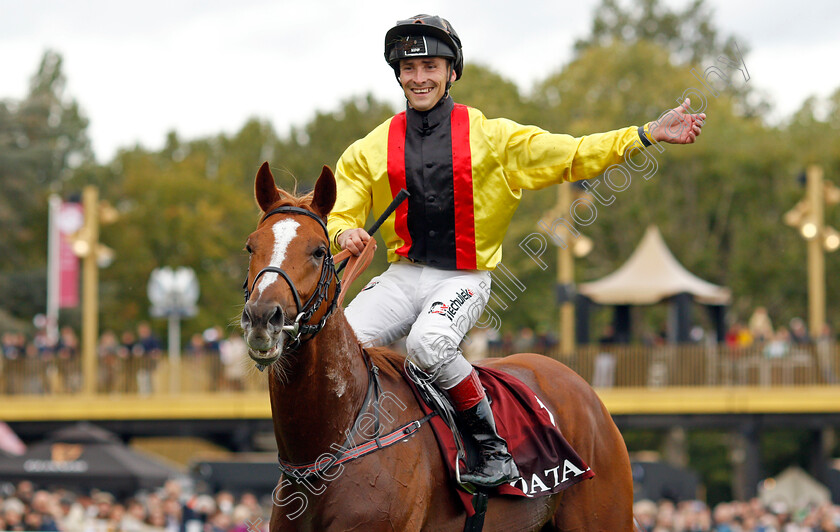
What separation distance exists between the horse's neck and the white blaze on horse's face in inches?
13.3

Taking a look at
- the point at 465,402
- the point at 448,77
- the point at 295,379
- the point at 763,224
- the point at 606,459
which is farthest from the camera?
the point at 763,224

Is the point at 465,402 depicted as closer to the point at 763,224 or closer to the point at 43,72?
the point at 763,224

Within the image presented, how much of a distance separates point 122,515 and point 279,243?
9598 millimetres

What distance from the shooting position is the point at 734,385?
70.6 feet

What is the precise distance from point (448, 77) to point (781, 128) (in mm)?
36551

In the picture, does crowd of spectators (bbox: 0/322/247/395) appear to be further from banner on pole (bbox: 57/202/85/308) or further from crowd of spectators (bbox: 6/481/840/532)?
crowd of spectators (bbox: 6/481/840/532)

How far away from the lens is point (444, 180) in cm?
500

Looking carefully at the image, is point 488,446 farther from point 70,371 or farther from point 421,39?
point 70,371

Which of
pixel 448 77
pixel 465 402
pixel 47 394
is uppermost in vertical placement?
pixel 448 77

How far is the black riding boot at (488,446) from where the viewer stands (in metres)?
4.84

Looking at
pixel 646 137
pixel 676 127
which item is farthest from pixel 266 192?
pixel 676 127

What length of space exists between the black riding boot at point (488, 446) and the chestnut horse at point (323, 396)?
0.15 meters

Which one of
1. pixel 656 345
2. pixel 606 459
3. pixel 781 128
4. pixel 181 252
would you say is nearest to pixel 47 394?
pixel 656 345

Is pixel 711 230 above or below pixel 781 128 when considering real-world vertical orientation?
below
